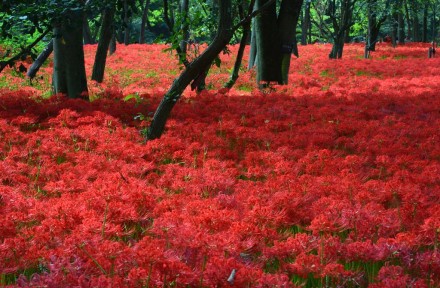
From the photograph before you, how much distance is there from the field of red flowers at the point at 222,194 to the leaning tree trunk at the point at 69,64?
29.4 inches

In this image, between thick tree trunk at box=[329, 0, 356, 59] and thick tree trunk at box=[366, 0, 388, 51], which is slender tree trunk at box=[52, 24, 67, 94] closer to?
thick tree trunk at box=[329, 0, 356, 59]

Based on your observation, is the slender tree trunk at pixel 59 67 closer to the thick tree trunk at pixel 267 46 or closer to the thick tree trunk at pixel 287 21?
the thick tree trunk at pixel 267 46

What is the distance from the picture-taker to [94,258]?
306 cm

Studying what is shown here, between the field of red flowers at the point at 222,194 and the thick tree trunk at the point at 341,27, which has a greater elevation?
the thick tree trunk at the point at 341,27

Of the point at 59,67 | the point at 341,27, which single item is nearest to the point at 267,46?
the point at 59,67

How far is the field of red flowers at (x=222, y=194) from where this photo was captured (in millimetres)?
3072

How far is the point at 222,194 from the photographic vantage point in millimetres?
4617

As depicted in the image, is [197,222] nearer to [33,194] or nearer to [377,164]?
[33,194]

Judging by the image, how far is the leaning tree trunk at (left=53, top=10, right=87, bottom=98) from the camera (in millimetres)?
10031

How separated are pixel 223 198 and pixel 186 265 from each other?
1.49m

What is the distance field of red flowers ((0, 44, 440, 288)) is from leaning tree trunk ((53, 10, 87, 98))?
2.45 feet

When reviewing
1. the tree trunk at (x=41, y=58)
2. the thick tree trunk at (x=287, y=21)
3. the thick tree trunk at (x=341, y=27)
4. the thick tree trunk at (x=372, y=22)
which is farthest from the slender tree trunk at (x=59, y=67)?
the thick tree trunk at (x=372, y=22)

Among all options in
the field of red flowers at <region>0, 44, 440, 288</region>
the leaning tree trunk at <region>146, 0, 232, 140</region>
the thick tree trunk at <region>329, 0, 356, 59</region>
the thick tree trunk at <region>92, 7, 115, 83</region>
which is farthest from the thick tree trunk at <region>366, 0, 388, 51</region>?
the leaning tree trunk at <region>146, 0, 232, 140</region>

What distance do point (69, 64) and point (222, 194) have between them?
6364 millimetres
